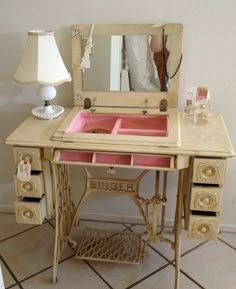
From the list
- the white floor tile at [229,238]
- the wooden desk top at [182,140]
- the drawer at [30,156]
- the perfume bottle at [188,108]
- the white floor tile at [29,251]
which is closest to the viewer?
the wooden desk top at [182,140]

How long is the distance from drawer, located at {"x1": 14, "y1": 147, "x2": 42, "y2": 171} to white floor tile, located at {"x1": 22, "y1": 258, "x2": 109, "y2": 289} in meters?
0.63

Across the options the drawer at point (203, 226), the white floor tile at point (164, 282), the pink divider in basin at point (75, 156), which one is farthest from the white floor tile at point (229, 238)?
the pink divider in basin at point (75, 156)

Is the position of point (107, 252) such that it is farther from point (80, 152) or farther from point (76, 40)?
point (76, 40)

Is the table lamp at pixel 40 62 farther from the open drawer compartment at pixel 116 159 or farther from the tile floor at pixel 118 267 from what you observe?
the tile floor at pixel 118 267

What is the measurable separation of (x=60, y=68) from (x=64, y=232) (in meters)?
0.87

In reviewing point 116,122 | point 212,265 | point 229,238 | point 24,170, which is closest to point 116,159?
point 116,122

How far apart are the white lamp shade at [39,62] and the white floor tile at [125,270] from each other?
0.98 m

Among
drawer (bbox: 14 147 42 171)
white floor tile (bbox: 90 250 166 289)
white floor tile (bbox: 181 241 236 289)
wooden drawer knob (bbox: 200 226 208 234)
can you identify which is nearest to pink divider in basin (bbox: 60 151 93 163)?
drawer (bbox: 14 147 42 171)

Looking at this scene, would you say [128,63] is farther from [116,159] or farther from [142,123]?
[116,159]

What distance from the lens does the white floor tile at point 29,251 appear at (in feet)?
6.11

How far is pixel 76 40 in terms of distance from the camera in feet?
5.71

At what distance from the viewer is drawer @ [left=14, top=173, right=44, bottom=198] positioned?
5.10 ft

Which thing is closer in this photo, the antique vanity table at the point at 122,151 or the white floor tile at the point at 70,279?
the antique vanity table at the point at 122,151

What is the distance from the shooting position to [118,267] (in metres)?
1.86
